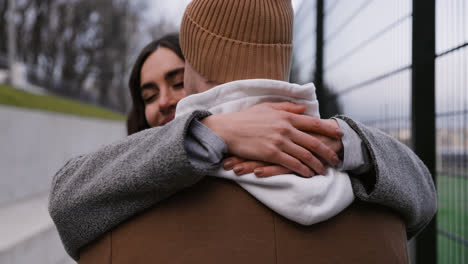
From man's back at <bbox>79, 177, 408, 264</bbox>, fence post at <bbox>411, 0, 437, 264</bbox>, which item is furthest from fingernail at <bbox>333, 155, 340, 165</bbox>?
fence post at <bbox>411, 0, 437, 264</bbox>

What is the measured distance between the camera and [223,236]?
0.71m

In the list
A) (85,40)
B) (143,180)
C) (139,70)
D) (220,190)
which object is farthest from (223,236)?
(85,40)

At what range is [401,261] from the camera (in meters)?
0.80

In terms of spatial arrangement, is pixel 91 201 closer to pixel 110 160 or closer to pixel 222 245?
pixel 110 160

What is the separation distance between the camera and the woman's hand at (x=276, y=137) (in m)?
0.70

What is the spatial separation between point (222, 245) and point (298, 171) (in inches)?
8.5

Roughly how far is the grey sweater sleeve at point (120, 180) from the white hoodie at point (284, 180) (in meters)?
0.06

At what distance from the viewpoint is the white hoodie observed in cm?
68

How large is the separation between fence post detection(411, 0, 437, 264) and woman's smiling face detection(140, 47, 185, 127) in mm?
1171

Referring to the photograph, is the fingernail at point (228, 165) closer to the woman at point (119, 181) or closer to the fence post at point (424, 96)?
the woman at point (119, 181)

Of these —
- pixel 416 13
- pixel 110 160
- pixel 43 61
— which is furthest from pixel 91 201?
pixel 43 61

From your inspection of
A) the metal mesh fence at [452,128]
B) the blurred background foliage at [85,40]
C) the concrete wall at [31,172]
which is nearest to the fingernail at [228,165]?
the metal mesh fence at [452,128]

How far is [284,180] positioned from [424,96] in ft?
4.77

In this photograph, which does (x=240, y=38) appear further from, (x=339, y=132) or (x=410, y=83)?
(x=410, y=83)
